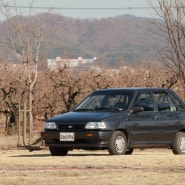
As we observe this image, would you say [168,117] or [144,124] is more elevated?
[168,117]

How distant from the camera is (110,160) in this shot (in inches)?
762

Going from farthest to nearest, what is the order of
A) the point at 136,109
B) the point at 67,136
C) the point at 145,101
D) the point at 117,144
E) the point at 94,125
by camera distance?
the point at 145,101 → the point at 136,109 → the point at 117,144 → the point at 67,136 → the point at 94,125

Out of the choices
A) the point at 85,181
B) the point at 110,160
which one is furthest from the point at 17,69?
the point at 85,181

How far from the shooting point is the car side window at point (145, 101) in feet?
74.8

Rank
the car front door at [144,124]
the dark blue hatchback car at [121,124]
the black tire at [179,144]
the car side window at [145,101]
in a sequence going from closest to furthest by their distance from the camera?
the dark blue hatchback car at [121,124] → the car front door at [144,124] → the car side window at [145,101] → the black tire at [179,144]

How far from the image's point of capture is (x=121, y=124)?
862 inches

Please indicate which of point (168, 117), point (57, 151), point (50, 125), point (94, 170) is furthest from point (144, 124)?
point (94, 170)

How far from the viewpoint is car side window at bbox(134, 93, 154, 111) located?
22812 mm

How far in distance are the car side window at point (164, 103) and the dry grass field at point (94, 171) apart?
295 centimetres

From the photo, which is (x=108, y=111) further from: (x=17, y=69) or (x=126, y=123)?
(x=17, y=69)

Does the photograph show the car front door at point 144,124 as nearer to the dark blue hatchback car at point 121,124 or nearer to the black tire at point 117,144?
the dark blue hatchback car at point 121,124

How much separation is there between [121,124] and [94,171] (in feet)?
17.1

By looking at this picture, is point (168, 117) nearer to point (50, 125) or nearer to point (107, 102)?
point (107, 102)

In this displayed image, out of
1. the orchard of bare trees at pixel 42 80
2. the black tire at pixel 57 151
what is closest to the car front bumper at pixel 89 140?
the black tire at pixel 57 151
